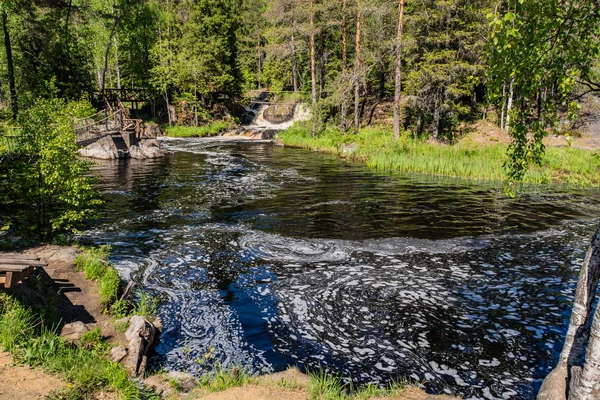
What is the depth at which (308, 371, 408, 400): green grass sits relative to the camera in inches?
213

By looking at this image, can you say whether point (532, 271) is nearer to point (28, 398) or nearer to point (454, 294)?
point (454, 294)

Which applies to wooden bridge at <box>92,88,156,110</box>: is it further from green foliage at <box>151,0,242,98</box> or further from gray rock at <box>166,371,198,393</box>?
gray rock at <box>166,371,198,393</box>

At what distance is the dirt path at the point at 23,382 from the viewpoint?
4816 millimetres

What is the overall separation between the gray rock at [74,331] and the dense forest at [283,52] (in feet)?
31.8

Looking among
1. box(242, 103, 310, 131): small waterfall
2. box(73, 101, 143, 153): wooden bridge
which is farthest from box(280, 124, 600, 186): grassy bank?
box(242, 103, 310, 131): small waterfall

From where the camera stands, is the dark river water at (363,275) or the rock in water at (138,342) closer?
the rock in water at (138,342)

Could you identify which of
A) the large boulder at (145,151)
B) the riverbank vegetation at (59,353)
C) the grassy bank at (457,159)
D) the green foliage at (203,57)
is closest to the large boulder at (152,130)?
the green foliage at (203,57)

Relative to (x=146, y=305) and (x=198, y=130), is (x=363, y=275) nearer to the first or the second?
(x=146, y=305)

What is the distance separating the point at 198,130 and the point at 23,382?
44.2 metres

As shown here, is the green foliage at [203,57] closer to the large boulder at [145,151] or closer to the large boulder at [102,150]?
the large boulder at [145,151]

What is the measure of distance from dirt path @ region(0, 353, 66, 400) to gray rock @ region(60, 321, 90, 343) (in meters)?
1.14

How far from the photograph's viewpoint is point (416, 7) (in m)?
32.7

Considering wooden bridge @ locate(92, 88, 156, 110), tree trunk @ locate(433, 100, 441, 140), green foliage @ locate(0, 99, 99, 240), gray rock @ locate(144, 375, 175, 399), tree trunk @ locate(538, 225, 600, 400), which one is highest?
wooden bridge @ locate(92, 88, 156, 110)

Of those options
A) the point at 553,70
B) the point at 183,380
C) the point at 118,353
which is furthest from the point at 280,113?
the point at 183,380
